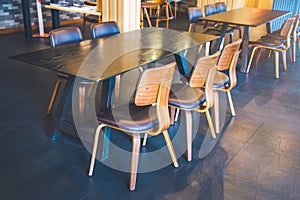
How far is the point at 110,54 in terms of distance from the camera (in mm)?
2785

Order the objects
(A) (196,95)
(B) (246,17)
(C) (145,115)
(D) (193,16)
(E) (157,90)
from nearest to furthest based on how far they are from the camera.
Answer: (E) (157,90), (C) (145,115), (A) (196,95), (B) (246,17), (D) (193,16)

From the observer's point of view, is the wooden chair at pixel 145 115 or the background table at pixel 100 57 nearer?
the wooden chair at pixel 145 115

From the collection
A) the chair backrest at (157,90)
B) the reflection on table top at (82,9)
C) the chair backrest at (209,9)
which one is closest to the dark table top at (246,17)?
the chair backrest at (209,9)

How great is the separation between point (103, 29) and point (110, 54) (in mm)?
1101

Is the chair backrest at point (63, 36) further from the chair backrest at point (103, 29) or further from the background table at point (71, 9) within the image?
the background table at point (71, 9)

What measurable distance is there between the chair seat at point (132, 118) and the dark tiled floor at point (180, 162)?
0.45 metres

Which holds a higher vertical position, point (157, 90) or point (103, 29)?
point (103, 29)

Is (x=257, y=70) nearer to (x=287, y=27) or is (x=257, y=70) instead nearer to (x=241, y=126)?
(x=287, y=27)

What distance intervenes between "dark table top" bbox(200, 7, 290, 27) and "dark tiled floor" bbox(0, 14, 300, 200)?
4.68 ft

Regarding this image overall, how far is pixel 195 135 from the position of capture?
3.15 metres

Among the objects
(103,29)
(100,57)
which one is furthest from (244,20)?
(100,57)

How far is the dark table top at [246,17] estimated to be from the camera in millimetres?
4891

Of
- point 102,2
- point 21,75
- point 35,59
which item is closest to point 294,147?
point 35,59

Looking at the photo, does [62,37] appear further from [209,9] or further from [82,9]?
[209,9]
